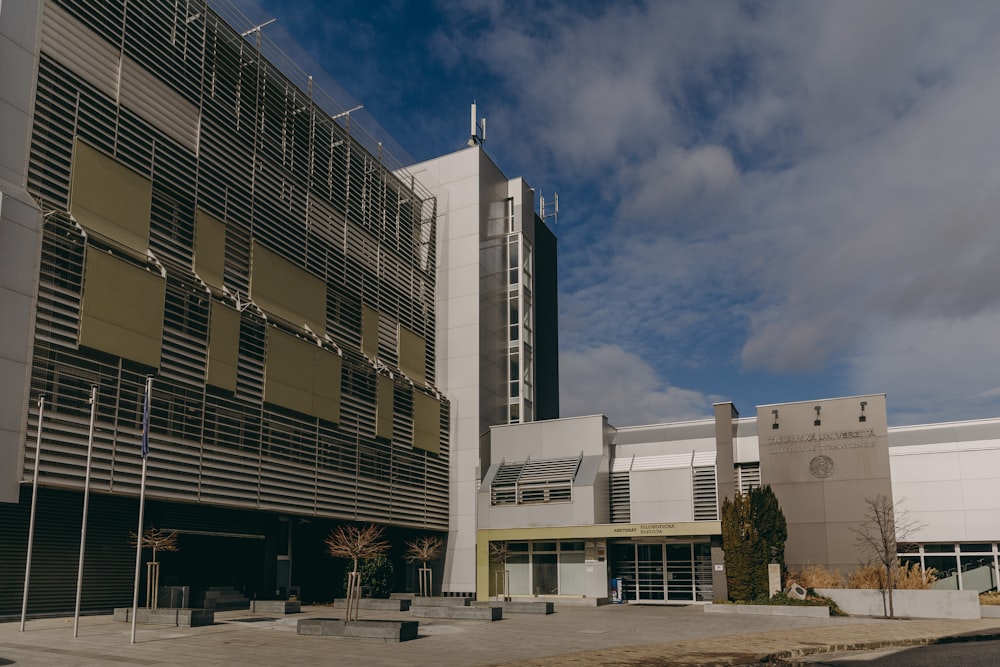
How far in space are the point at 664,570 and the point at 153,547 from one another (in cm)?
2657

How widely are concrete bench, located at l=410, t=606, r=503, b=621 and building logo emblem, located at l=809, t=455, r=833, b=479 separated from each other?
20767 millimetres

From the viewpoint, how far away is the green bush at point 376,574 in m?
42.1

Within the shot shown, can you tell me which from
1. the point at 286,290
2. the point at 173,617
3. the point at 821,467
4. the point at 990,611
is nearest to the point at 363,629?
the point at 173,617

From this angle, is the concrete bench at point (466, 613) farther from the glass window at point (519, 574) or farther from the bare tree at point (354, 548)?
the glass window at point (519, 574)

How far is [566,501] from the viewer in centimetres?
4778

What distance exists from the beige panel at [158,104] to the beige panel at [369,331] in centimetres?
1363

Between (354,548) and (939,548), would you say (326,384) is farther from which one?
(939,548)

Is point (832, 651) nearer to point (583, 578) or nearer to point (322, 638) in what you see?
point (322, 638)

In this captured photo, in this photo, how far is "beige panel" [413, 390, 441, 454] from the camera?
49.0 metres

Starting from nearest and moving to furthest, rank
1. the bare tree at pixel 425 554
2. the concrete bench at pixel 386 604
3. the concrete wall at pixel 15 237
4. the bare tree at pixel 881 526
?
the concrete wall at pixel 15 237
the concrete bench at pixel 386 604
the bare tree at pixel 881 526
the bare tree at pixel 425 554

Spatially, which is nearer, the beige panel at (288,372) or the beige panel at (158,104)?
the beige panel at (158,104)

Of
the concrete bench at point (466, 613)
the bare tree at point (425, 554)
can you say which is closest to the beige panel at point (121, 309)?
the concrete bench at point (466, 613)

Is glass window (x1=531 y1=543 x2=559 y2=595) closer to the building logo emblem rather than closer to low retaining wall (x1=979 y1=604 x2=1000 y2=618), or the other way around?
the building logo emblem

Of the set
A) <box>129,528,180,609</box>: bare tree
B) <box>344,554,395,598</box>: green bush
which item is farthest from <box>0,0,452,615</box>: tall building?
<box>344,554,395,598</box>: green bush
